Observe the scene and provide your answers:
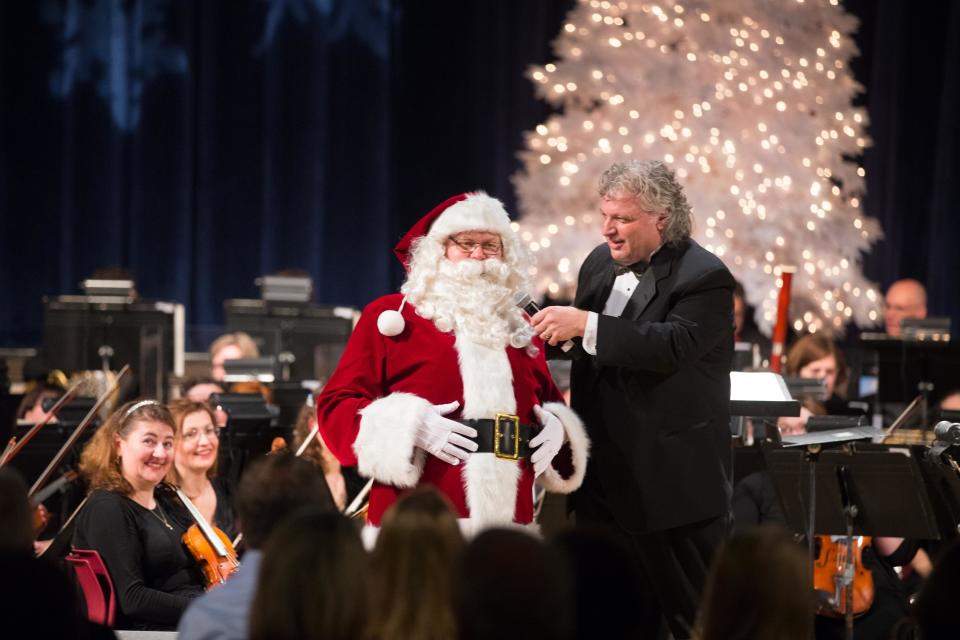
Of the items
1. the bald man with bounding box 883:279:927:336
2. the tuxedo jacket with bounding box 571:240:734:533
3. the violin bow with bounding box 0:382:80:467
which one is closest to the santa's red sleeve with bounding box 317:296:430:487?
the tuxedo jacket with bounding box 571:240:734:533

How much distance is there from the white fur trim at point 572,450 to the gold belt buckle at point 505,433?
0.16m

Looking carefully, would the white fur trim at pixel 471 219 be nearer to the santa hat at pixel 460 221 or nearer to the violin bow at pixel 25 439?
the santa hat at pixel 460 221

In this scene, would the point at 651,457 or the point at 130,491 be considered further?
the point at 130,491

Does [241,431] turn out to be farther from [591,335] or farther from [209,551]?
Answer: [591,335]

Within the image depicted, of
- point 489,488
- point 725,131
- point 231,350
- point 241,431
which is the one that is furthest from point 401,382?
point 725,131

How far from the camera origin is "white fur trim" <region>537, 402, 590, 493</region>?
380cm

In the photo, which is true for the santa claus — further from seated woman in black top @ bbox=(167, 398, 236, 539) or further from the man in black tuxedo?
seated woman in black top @ bbox=(167, 398, 236, 539)

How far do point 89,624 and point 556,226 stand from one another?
7536mm

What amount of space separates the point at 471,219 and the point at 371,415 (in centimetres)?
69

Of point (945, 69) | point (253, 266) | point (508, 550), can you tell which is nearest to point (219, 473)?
point (508, 550)

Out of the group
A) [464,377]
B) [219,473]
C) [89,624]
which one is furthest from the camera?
[219,473]

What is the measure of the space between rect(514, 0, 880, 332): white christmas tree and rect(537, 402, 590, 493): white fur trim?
240 inches

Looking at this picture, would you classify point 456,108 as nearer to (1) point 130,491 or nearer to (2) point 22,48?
(2) point 22,48

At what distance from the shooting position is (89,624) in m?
2.70
